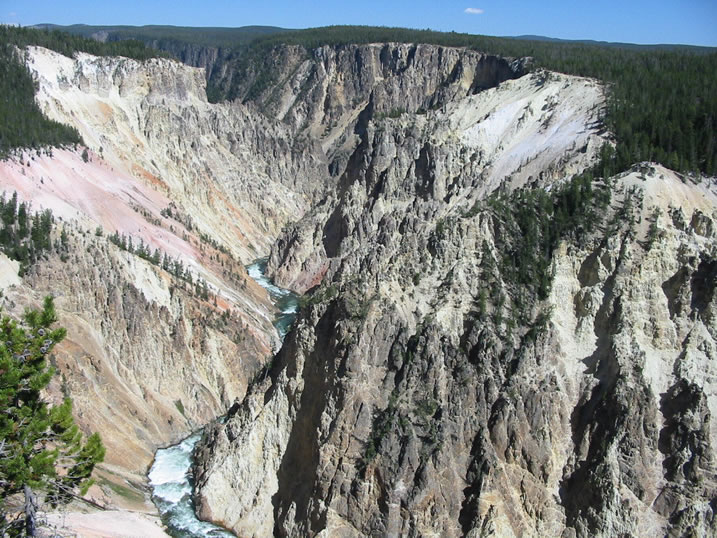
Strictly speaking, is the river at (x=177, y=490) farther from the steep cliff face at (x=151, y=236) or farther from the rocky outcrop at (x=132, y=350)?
the steep cliff face at (x=151, y=236)

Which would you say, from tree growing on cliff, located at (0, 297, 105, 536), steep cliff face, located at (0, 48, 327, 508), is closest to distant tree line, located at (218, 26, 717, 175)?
steep cliff face, located at (0, 48, 327, 508)

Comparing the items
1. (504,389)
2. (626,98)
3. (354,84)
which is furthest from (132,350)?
(354,84)

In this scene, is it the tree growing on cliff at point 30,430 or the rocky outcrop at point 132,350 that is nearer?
the tree growing on cliff at point 30,430

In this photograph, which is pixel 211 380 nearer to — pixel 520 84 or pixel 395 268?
pixel 395 268

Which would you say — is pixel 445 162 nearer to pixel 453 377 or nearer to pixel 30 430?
pixel 453 377

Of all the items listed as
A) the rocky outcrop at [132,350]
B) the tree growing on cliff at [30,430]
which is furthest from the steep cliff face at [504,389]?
the tree growing on cliff at [30,430]

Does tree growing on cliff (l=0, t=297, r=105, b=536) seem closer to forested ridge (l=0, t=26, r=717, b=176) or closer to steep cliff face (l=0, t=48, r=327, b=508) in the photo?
steep cliff face (l=0, t=48, r=327, b=508)

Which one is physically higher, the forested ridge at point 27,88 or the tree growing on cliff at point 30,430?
the forested ridge at point 27,88
